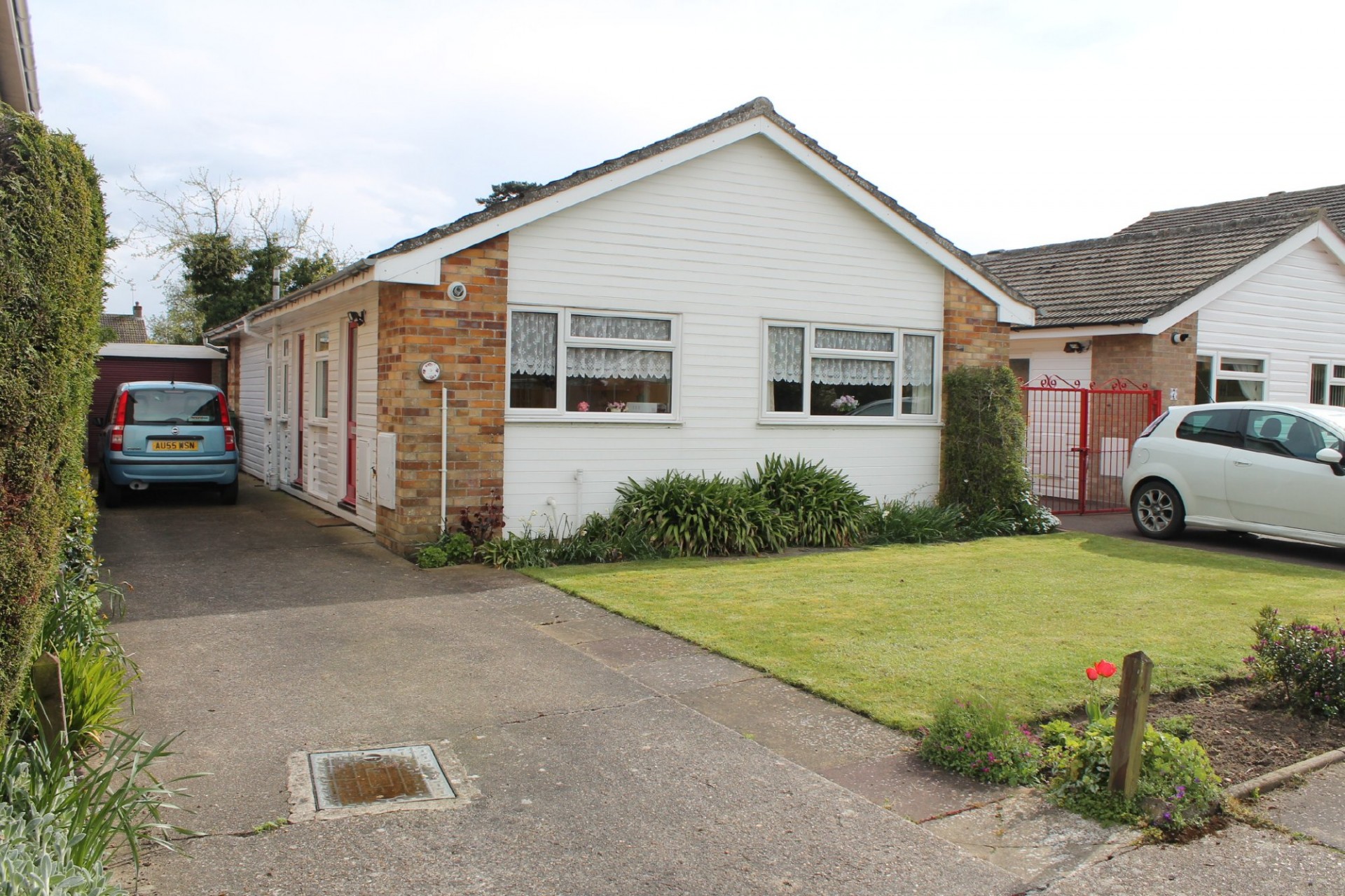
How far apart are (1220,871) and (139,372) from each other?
24.6 m

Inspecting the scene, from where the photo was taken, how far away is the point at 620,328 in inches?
455

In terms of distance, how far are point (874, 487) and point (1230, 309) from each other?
812 cm

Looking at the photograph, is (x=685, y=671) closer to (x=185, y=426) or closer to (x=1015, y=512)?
(x=1015, y=512)

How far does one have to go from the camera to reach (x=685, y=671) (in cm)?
657

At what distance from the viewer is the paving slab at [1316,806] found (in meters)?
4.46

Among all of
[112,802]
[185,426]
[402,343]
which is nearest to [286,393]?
[185,426]

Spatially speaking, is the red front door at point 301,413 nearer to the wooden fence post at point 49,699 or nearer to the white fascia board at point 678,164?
the white fascia board at point 678,164

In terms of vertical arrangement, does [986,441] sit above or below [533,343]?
below

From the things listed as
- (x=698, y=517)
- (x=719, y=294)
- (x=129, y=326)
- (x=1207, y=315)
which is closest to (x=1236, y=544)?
(x=1207, y=315)

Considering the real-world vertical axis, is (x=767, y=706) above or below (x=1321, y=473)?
below

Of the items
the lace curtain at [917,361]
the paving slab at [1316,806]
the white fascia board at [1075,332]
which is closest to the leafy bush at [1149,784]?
the paving slab at [1316,806]

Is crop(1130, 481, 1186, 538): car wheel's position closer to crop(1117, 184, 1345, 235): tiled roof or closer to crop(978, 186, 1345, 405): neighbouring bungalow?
crop(978, 186, 1345, 405): neighbouring bungalow

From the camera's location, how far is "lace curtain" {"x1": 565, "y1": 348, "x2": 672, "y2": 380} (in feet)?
37.1

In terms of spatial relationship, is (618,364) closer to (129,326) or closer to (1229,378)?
(1229,378)
